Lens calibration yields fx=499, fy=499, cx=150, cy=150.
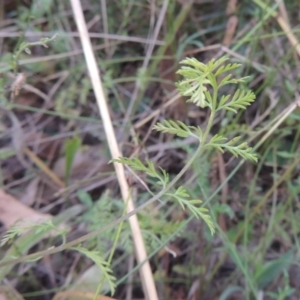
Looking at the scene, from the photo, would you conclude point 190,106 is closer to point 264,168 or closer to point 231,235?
point 264,168

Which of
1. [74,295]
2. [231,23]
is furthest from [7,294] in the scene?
[231,23]

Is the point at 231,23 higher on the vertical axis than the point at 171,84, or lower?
higher

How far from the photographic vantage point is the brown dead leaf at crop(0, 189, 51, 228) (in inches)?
41.4

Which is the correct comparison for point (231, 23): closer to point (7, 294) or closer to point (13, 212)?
point (13, 212)

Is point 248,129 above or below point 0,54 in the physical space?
above

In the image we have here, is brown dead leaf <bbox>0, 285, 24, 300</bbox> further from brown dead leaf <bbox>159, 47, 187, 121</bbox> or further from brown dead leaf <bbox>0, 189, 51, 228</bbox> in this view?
brown dead leaf <bbox>159, 47, 187, 121</bbox>

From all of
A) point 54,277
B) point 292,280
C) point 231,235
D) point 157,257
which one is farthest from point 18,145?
point 292,280

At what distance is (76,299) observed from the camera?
2.93ft

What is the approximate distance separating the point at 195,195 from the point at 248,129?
177mm

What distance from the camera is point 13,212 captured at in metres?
1.07

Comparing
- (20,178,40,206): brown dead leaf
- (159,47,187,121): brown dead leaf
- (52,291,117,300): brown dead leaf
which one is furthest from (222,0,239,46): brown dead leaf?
(52,291,117,300): brown dead leaf

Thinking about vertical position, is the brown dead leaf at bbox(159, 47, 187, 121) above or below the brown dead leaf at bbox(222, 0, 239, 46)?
below

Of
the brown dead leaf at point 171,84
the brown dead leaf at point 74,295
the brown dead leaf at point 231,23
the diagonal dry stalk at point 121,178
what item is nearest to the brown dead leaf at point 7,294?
the brown dead leaf at point 74,295

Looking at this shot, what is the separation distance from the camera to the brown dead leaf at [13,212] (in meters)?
1.05
